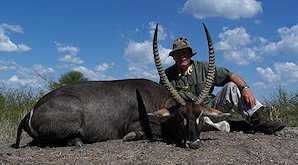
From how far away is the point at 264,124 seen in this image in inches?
281

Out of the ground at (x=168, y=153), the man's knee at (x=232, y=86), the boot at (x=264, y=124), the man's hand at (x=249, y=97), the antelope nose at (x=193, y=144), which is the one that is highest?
the man's knee at (x=232, y=86)

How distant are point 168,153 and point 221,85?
2.59 metres

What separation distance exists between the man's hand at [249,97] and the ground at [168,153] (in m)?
0.63

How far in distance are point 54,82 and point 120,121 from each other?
7344 millimetres

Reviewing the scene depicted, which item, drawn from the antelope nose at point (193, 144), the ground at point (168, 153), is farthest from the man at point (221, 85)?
the antelope nose at point (193, 144)

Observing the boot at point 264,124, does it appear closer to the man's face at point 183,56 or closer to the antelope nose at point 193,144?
the man's face at point 183,56

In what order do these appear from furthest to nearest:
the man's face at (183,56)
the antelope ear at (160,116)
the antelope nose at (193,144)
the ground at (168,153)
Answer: the man's face at (183,56) < the antelope ear at (160,116) < the antelope nose at (193,144) < the ground at (168,153)

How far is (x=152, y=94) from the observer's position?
7129 mm

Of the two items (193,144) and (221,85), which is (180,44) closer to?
(221,85)

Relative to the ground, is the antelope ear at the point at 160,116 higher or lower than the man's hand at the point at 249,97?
lower

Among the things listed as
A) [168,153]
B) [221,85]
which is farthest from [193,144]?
[221,85]

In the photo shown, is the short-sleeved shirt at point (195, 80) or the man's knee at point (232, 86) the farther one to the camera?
the short-sleeved shirt at point (195, 80)

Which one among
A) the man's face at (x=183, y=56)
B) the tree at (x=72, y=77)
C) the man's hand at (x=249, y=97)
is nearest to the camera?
the man's hand at (x=249, y=97)

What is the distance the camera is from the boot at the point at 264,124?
7.08 metres
